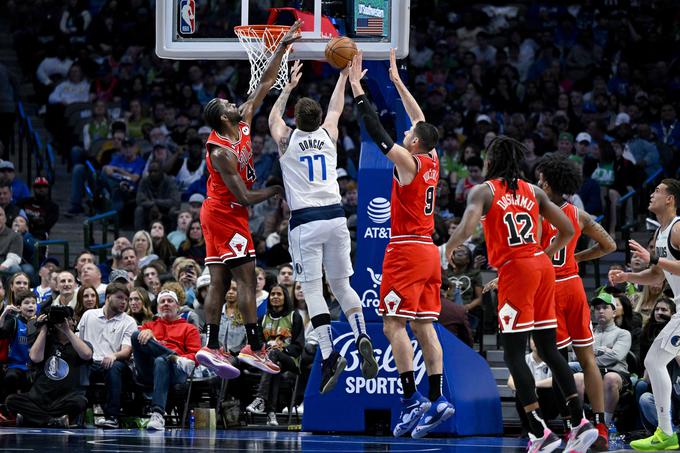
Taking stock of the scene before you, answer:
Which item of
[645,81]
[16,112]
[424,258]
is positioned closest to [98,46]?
[16,112]

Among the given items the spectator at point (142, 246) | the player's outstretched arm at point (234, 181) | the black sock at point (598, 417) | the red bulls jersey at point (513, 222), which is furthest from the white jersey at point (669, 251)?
the spectator at point (142, 246)

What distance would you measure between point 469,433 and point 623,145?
7626 millimetres

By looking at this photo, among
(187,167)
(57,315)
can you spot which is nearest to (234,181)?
(57,315)

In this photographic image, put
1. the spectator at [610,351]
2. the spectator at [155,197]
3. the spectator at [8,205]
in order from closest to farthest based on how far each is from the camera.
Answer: the spectator at [610,351] < the spectator at [8,205] < the spectator at [155,197]

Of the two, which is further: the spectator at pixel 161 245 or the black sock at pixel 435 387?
the spectator at pixel 161 245

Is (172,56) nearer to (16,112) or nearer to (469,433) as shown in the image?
(469,433)

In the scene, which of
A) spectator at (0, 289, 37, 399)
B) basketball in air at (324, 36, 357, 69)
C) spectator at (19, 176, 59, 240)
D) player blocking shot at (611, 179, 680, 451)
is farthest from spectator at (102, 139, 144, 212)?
player blocking shot at (611, 179, 680, 451)

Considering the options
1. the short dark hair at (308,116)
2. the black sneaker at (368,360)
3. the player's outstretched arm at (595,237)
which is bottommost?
the black sneaker at (368,360)

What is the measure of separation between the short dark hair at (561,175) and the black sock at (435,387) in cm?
189

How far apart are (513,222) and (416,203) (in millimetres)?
1318

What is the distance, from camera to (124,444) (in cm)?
1189

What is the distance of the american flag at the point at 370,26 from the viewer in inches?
457

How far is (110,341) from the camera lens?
1456cm

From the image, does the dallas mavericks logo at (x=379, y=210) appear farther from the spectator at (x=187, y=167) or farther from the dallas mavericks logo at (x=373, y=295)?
the spectator at (x=187, y=167)
